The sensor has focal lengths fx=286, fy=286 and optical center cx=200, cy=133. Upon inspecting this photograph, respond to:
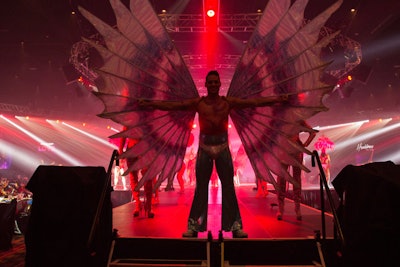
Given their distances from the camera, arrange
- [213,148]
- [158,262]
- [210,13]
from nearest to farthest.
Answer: [158,262], [213,148], [210,13]

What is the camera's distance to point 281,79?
10.3 ft

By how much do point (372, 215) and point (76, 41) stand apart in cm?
1046

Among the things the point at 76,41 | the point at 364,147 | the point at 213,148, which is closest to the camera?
the point at 213,148

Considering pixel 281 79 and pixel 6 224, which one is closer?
pixel 281 79

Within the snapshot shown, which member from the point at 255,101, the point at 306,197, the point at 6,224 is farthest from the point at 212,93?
the point at 306,197

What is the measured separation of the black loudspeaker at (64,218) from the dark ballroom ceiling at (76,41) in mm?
6891

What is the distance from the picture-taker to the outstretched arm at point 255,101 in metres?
3.05

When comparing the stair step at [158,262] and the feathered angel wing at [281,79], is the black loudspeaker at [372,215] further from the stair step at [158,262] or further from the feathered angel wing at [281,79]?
the stair step at [158,262]

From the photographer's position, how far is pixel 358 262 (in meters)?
2.61

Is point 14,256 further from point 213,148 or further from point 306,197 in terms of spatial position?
point 306,197

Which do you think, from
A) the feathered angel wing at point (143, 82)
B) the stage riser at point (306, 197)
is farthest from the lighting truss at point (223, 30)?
the feathered angel wing at point (143, 82)

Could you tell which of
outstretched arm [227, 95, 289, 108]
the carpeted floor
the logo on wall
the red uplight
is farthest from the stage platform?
the logo on wall

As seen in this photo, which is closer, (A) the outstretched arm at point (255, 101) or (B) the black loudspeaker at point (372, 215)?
(B) the black loudspeaker at point (372, 215)

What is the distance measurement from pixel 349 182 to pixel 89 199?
2.62m
